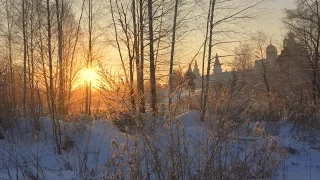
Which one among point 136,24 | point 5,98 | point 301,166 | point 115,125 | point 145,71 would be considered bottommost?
point 301,166

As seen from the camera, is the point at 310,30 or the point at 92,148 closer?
the point at 92,148

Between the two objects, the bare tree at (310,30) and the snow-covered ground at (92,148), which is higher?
the bare tree at (310,30)

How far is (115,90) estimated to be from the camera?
3.45 m

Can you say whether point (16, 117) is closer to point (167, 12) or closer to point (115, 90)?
point (115, 90)

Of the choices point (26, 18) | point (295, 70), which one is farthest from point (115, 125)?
point (295, 70)

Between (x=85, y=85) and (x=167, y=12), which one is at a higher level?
(x=167, y=12)

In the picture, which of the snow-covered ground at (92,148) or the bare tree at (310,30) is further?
the bare tree at (310,30)

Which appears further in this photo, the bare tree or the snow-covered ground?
the bare tree

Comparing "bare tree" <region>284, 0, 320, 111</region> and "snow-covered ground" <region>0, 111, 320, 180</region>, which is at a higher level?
"bare tree" <region>284, 0, 320, 111</region>

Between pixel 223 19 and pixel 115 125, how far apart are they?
642 cm

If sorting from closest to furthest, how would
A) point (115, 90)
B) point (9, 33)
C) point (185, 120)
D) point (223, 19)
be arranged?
point (115, 90), point (185, 120), point (223, 19), point (9, 33)

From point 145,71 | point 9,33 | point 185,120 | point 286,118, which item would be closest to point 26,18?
point 9,33

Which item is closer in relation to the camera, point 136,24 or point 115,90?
point 115,90

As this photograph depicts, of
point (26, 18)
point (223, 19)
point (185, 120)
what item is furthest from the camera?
point (26, 18)
